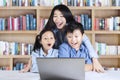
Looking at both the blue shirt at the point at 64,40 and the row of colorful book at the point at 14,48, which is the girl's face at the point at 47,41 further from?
the row of colorful book at the point at 14,48

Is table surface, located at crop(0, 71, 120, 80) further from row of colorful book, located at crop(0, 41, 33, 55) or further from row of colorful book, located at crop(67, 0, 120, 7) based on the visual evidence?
row of colorful book, located at crop(67, 0, 120, 7)

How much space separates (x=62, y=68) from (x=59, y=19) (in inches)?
49.4

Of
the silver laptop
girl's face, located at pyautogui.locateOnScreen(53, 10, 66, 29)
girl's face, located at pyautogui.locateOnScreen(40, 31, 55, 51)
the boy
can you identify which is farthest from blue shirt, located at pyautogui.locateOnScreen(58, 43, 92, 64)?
the silver laptop

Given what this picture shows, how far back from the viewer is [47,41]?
2562mm

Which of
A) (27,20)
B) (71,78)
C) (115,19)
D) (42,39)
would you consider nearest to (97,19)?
(115,19)

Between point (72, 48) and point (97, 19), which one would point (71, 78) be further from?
point (97, 19)

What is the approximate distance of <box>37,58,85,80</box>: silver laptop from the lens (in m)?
1.85

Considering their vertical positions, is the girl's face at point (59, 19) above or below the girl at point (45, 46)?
above

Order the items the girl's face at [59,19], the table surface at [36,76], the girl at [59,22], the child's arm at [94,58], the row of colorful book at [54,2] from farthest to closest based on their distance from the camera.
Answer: the row of colorful book at [54,2] → the girl's face at [59,19] → the girl at [59,22] → the child's arm at [94,58] → the table surface at [36,76]

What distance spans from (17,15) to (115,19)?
139 centimetres

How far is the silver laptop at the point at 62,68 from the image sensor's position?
185 centimetres

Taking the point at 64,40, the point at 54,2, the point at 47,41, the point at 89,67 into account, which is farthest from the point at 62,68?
the point at 54,2

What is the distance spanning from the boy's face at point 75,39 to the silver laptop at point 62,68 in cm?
65

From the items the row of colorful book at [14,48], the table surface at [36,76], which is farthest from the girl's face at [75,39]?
the row of colorful book at [14,48]
